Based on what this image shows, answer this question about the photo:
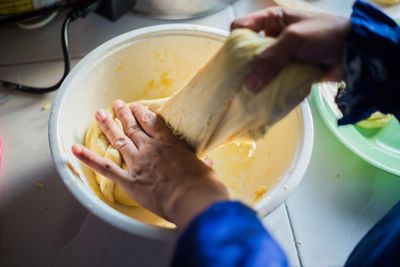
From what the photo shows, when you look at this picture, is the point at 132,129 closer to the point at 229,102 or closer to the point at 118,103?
the point at 118,103

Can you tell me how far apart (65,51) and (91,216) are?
0.25m

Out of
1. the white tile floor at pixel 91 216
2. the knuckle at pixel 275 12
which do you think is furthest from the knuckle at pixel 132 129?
the knuckle at pixel 275 12

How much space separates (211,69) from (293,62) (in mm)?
89

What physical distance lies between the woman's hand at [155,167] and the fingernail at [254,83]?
0.33 ft

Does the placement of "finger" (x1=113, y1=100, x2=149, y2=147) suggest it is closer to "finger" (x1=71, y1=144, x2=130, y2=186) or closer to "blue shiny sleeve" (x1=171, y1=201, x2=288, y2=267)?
"finger" (x1=71, y1=144, x2=130, y2=186)

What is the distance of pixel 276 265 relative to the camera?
1.13 feet

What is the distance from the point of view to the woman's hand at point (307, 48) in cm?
38

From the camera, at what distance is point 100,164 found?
19.2 inches

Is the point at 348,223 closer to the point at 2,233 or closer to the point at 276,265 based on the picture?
the point at 276,265

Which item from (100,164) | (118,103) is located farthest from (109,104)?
(100,164)

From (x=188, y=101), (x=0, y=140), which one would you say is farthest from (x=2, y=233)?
(x=188, y=101)

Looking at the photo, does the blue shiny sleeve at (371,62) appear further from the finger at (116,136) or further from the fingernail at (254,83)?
the finger at (116,136)

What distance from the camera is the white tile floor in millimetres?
531

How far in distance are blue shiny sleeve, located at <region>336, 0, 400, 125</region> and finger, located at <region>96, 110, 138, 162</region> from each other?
0.81ft
